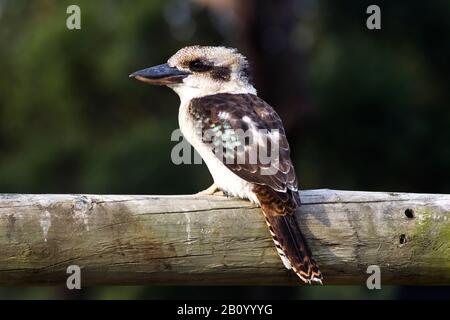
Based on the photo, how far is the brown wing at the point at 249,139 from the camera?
3.41m

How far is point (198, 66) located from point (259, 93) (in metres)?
3.56

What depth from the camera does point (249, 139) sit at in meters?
3.57

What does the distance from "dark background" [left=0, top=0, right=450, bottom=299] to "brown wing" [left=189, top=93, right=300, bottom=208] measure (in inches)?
148

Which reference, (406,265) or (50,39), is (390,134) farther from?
(406,265)

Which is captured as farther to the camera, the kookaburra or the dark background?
the dark background

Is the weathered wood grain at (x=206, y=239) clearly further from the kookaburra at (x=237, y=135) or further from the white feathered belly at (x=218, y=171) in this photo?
the white feathered belly at (x=218, y=171)

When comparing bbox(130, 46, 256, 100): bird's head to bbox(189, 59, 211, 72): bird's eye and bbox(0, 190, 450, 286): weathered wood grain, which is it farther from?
bbox(0, 190, 450, 286): weathered wood grain

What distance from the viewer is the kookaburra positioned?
309 cm

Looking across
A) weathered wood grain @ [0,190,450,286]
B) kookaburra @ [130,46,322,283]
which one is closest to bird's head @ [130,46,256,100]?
kookaburra @ [130,46,322,283]

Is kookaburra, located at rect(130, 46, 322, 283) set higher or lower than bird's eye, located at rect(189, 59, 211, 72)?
lower

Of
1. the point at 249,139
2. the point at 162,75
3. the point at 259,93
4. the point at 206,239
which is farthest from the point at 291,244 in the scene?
the point at 259,93

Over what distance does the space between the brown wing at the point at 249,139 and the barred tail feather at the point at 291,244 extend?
0.32 feet

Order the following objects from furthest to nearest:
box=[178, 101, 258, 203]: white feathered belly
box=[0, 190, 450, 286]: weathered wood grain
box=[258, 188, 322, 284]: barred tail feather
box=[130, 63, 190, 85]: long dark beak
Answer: box=[130, 63, 190, 85]: long dark beak < box=[178, 101, 258, 203]: white feathered belly < box=[258, 188, 322, 284]: barred tail feather < box=[0, 190, 450, 286]: weathered wood grain

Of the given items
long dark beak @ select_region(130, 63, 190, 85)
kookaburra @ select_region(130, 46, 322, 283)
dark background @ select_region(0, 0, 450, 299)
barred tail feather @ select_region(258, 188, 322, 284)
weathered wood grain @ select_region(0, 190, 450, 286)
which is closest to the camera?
weathered wood grain @ select_region(0, 190, 450, 286)
